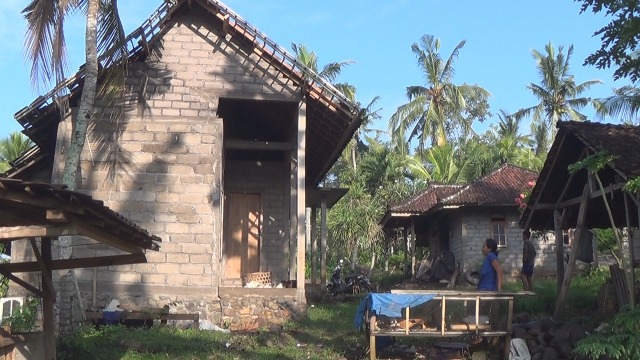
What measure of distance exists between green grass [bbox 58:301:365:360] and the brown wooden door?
5.16 m

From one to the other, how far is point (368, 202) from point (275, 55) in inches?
840

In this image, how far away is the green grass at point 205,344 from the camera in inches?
416

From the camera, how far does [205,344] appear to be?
11.4 meters

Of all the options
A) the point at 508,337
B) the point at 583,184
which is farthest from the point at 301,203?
the point at 508,337

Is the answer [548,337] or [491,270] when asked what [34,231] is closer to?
[491,270]

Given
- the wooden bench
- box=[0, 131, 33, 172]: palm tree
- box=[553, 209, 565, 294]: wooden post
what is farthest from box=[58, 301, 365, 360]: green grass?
box=[0, 131, 33, 172]: palm tree

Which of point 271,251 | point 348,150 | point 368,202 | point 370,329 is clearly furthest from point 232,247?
point 348,150

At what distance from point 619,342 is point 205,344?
20.1ft

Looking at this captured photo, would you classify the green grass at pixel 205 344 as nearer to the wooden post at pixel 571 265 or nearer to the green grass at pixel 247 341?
the green grass at pixel 247 341

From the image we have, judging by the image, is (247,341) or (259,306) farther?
(259,306)

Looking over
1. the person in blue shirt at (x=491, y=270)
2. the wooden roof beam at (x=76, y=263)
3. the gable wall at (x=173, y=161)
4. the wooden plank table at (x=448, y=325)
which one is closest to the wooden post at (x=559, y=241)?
the person in blue shirt at (x=491, y=270)

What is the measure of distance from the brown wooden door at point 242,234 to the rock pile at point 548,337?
8842mm

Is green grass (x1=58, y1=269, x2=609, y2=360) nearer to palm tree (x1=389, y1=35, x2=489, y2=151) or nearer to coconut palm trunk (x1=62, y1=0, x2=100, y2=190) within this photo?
coconut palm trunk (x1=62, y1=0, x2=100, y2=190)

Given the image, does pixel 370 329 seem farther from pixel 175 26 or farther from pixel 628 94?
pixel 628 94
